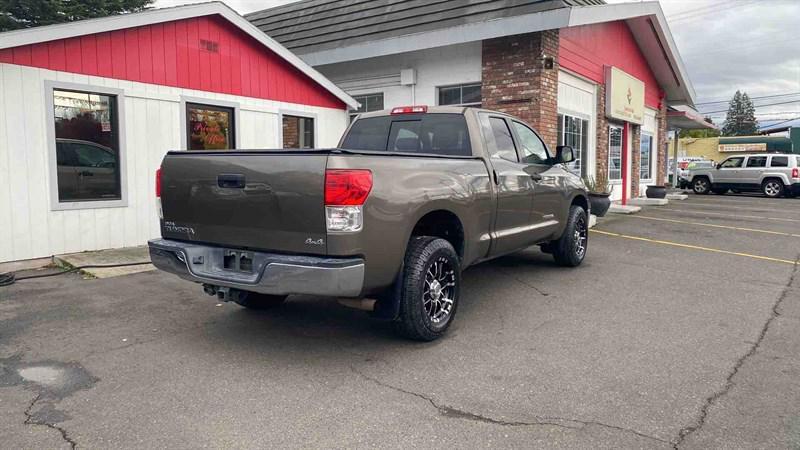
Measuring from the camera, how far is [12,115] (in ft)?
23.6

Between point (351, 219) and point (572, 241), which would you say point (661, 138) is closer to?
point (572, 241)

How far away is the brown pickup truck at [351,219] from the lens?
375cm

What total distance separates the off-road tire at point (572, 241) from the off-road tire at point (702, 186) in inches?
793

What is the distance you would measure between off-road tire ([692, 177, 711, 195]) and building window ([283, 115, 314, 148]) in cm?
1977

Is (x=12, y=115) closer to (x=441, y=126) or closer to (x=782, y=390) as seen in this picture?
(x=441, y=126)

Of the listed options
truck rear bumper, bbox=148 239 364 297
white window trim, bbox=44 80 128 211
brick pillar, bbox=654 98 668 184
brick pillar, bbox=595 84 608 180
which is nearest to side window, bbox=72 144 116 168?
white window trim, bbox=44 80 128 211

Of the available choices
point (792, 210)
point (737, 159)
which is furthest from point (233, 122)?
point (737, 159)

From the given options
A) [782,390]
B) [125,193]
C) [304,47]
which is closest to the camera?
[782,390]

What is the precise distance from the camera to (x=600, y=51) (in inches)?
568

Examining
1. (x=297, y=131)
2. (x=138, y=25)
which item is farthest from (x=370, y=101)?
(x=138, y=25)

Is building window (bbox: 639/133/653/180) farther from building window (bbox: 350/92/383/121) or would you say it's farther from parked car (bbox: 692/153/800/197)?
building window (bbox: 350/92/383/121)

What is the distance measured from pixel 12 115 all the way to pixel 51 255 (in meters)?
1.88

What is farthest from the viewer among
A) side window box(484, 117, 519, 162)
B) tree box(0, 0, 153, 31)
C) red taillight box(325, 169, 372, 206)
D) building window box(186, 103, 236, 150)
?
tree box(0, 0, 153, 31)

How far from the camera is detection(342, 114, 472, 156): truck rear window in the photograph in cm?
546
